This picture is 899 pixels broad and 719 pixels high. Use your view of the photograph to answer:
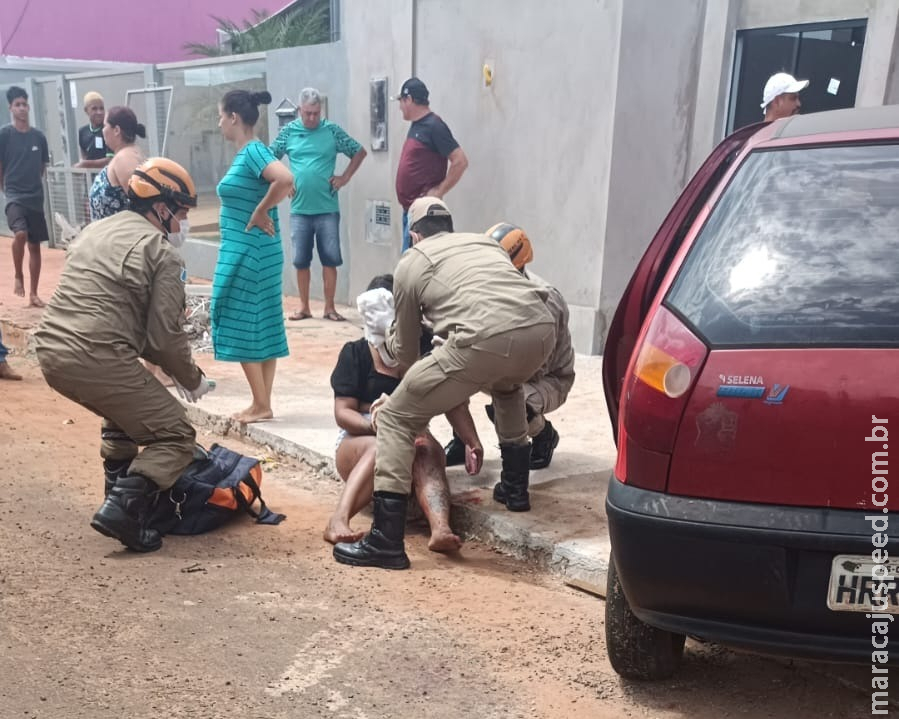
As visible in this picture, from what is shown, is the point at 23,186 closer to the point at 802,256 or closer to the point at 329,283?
the point at 329,283

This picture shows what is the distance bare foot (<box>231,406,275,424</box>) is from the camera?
5852mm

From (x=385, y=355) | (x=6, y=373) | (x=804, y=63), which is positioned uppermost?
(x=804, y=63)

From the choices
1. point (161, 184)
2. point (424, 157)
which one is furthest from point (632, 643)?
point (424, 157)

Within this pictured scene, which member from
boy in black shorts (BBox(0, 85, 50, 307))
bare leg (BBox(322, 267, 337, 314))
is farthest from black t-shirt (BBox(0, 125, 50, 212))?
bare leg (BBox(322, 267, 337, 314))

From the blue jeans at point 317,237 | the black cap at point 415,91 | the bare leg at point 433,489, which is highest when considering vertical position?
the black cap at point 415,91

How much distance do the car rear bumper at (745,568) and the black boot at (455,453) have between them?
257 centimetres

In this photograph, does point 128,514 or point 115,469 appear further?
point 115,469

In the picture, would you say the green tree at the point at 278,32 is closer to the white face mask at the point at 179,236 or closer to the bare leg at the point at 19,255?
the bare leg at the point at 19,255

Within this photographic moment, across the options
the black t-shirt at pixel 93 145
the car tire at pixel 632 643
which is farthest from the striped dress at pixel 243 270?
the black t-shirt at pixel 93 145

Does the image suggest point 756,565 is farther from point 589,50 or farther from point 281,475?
→ point 589,50

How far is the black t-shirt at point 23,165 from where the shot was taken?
9.87 meters

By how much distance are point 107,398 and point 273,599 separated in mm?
1151

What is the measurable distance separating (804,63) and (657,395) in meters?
5.26

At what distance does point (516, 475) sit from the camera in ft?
14.1
